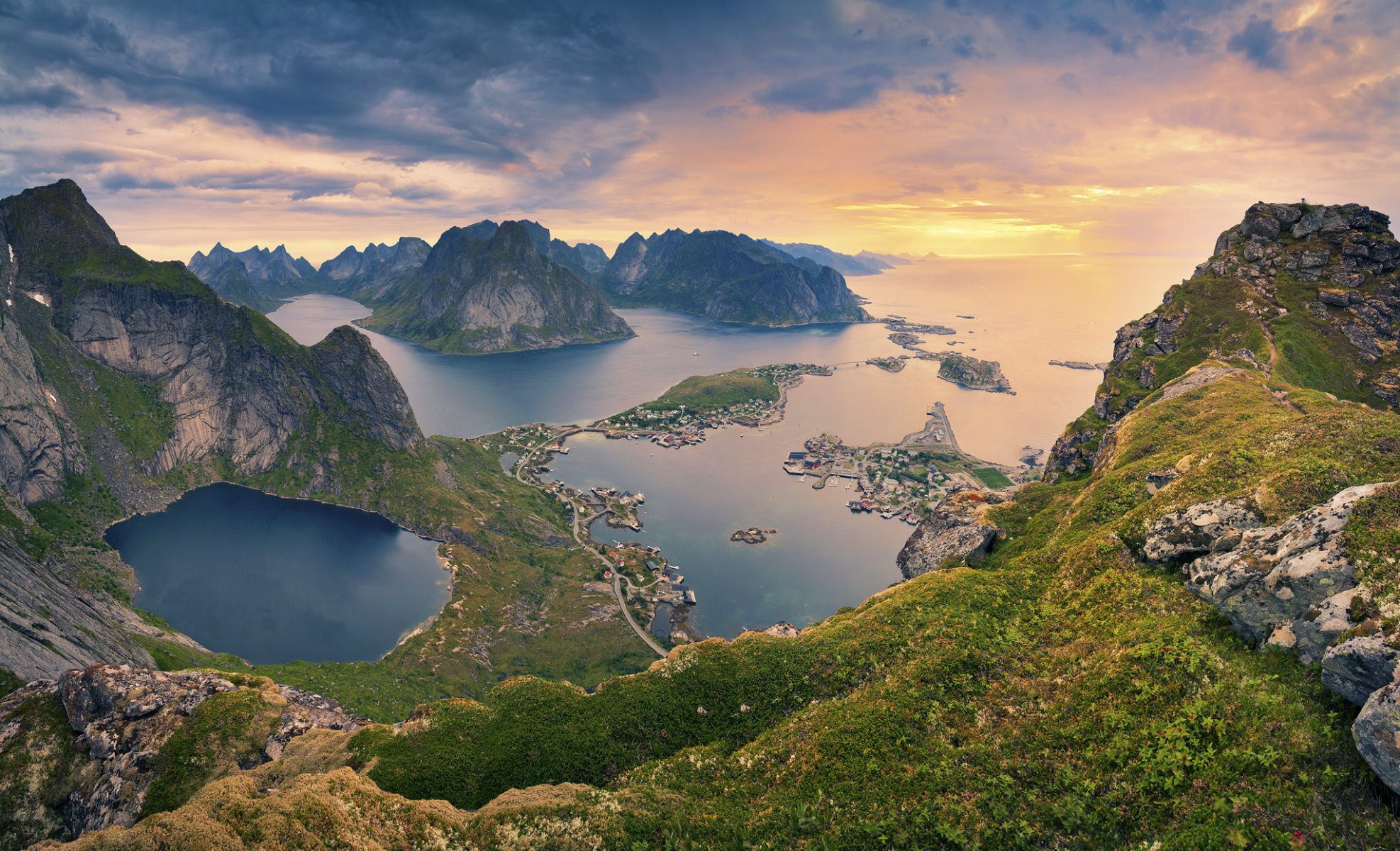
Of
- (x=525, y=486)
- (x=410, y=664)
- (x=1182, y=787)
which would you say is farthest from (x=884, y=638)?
(x=525, y=486)

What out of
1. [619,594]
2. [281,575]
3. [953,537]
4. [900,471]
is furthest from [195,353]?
[900,471]

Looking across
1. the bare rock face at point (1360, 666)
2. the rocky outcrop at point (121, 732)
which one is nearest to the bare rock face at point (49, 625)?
the rocky outcrop at point (121, 732)

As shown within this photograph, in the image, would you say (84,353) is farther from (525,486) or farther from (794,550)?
(794,550)

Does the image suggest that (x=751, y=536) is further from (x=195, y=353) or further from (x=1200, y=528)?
(x=195, y=353)

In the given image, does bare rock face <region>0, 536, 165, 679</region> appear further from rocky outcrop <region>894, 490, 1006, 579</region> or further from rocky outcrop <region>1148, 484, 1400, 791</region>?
rocky outcrop <region>1148, 484, 1400, 791</region>

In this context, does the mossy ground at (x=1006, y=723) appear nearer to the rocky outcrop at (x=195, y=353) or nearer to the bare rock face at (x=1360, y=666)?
the bare rock face at (x=1360, y=666)

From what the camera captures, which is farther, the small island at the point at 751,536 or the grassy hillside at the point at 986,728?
the small island at the point at 751,536

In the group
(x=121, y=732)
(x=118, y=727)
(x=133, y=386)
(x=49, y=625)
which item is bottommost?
(x=49, y=625)

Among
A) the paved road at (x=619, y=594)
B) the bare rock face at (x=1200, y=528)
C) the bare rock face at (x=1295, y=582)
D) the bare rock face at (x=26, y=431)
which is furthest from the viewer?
the bare rock face at (x=26, y=431)
